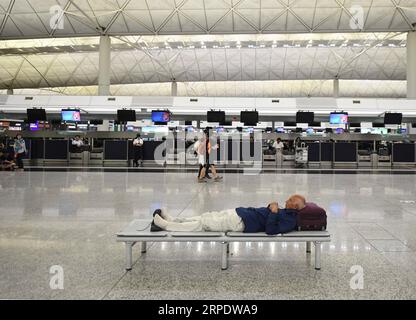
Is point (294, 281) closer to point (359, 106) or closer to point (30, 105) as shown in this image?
point (359, 106)

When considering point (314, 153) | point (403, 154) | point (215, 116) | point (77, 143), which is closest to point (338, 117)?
point (314, 153)

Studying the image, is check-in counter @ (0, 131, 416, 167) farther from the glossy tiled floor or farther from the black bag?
the black bag

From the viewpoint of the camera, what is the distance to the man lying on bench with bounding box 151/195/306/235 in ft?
14.3

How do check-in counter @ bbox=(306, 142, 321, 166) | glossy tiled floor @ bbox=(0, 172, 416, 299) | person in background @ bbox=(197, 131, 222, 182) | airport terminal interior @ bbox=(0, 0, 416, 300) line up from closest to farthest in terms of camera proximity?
glossy tiled floor @ bbox=(0, 172, 416, 299) → airport terminal interior @ bbox=(0, 0, 416, 300) → person in background @ bbox=(197, 131, 222, 182) → check-in counter @ bbox=(306, 142, 321, 166)

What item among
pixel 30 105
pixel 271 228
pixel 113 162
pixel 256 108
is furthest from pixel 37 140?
pixel 271 228

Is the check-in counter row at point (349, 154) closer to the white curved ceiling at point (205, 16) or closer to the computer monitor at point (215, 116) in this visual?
the computer monitor at point (215, 116)

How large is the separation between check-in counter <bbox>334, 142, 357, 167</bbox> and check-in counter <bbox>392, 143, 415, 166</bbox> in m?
3.11

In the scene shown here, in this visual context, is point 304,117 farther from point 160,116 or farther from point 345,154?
point 160,116

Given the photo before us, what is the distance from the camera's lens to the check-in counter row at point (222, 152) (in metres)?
26.0

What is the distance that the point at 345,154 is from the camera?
88.4ft

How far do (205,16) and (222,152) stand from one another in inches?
400

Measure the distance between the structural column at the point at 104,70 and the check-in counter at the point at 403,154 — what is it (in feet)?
72.6

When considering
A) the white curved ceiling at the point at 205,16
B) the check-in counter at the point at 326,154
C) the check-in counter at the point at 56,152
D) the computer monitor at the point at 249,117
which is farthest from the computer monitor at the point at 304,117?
the check-in counter at the point at 56,152

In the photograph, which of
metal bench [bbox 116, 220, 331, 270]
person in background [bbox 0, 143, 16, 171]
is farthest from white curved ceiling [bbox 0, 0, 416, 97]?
metal bench [bbox 116, 220, 331, 270]
